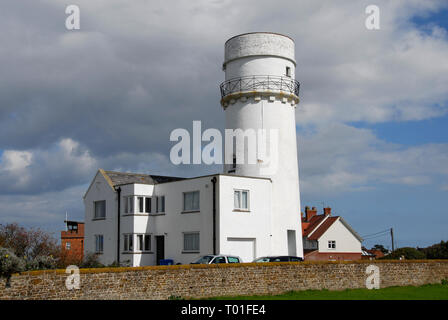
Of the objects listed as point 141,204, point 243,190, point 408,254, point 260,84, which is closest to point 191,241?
point 243,190

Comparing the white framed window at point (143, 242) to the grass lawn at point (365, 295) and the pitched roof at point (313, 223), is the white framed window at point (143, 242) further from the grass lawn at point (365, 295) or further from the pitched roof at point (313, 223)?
the pitched roof at point (313, 223)

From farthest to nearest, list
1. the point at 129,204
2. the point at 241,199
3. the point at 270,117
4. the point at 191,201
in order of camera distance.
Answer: the point at 129,204
the point at 270,117
the point at 191,201
the point at 241,199

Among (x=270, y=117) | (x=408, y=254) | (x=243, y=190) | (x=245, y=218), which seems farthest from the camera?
(x=408, y=254)

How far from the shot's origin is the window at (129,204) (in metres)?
35.4

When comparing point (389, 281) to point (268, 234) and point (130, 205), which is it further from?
point (130, 205)

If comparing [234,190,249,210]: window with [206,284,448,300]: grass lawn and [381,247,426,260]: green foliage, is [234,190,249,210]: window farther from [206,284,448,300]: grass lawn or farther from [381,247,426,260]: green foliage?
[381,247,426,260]: green foliage

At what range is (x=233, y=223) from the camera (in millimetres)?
32344

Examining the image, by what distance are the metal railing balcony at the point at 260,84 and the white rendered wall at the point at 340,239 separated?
1041 inches

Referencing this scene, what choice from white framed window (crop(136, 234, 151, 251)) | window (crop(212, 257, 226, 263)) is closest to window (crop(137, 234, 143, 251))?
white framed window (crop(136, 234, 151, 251))

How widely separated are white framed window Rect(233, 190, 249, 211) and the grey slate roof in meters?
7.65

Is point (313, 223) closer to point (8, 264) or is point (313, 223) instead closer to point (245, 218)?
point (245, 218)

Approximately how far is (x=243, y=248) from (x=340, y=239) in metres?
29.9

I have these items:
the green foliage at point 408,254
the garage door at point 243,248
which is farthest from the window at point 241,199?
the green foliage at point 408,254

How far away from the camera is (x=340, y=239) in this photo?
59.8 meters
